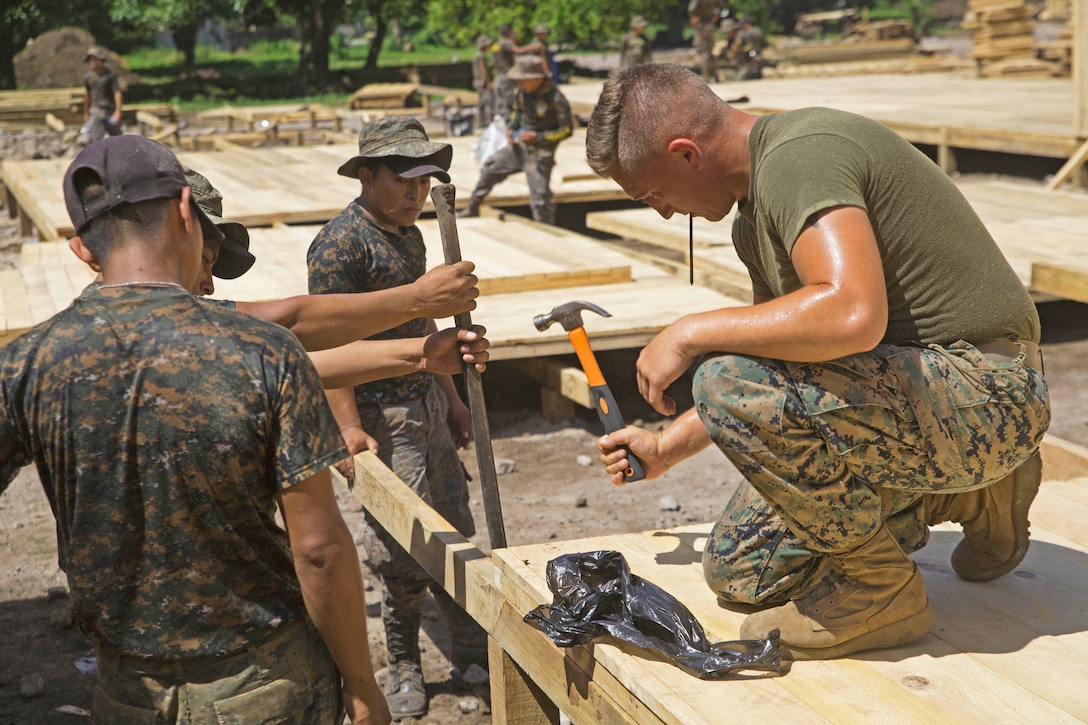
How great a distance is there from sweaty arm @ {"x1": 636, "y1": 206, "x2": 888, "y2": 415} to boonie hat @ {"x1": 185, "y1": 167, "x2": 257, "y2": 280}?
136 cm

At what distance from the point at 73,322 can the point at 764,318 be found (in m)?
1.43

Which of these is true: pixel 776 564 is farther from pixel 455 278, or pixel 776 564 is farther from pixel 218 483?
pixel 218 483

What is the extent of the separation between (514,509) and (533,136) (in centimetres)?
570

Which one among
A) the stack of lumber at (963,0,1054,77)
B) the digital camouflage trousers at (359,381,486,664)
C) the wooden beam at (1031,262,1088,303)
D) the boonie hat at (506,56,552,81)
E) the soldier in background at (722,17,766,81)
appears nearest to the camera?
the digital camouflage trousers at (359,381,486,664)

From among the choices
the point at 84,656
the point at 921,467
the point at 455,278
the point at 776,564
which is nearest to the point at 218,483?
the point at 455,278

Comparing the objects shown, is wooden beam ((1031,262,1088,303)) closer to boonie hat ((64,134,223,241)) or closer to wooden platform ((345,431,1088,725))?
wooden platform ((345,431,1088,725))

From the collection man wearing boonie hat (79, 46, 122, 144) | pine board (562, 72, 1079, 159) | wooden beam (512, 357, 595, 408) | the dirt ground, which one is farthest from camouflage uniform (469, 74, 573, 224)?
man wearing boonie hat (79, 46, 122, 144)

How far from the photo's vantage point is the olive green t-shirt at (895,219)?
100 inches

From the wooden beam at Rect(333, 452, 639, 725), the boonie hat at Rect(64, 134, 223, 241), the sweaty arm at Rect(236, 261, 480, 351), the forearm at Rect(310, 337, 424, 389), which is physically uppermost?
the boonie hat at Rect(64, 134, 223, 241)

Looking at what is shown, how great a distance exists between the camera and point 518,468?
6.73m

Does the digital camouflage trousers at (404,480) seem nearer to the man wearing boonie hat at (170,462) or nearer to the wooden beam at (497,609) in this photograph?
the wooden beam at (497,609)

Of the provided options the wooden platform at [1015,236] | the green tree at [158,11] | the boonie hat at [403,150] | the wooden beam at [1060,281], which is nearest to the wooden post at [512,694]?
the boonie hat at [403,150]

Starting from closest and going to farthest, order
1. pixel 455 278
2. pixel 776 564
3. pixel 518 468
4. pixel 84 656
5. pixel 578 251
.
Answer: pixel 776 564
pixel 455 278
pixel 84 656
pixel 518 468
pixel 578 251

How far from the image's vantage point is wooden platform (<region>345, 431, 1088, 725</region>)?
2600 millimetres
